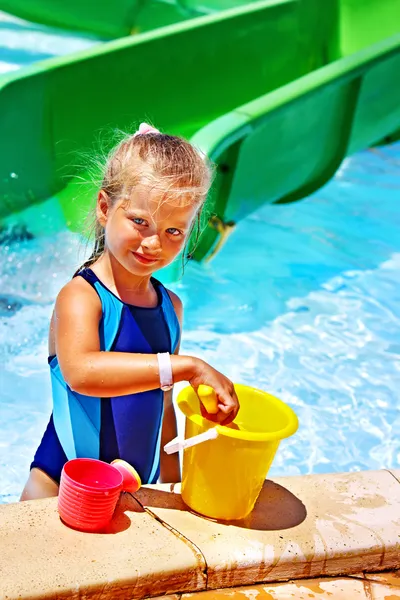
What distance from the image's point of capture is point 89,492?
6.10ft

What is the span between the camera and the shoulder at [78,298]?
2070mm

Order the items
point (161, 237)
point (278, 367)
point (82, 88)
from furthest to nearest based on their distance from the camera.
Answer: point (82, 88) → point (278, 367) → point (161, 237)

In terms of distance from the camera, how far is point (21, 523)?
191cm

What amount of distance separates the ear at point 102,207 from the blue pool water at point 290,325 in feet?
4.82

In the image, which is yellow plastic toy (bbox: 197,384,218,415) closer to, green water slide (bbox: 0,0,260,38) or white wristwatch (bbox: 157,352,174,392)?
white wristwatch (bbox: 157,352,174,392)

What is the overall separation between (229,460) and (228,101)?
17.0 ft

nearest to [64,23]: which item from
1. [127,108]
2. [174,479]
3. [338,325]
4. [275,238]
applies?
[127,108]

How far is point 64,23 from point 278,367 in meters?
6.61

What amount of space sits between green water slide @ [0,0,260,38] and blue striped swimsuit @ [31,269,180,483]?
25.6 feet

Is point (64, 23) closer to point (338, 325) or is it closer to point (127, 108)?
point (127, 108)

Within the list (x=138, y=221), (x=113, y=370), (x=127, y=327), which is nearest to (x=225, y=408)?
(x=113, y=370)

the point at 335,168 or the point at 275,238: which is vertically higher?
the point at 335,168

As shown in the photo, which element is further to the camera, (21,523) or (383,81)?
(383,81)

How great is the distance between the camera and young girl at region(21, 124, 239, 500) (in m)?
1.97
